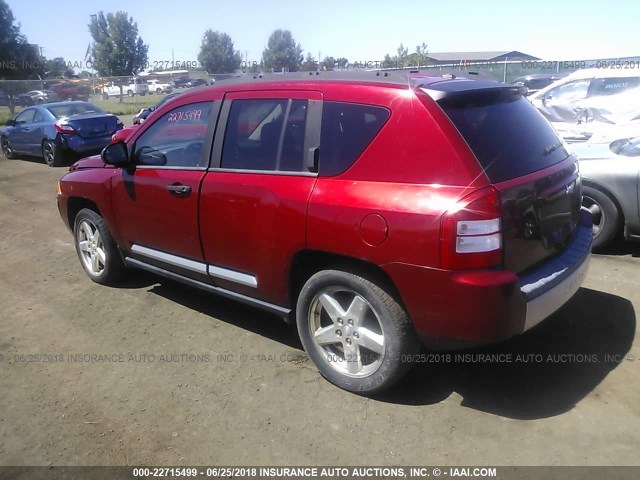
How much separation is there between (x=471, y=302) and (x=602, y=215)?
332 cm

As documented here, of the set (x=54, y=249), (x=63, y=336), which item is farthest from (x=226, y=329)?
(x=54, y=249)

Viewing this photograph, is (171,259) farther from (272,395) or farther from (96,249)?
(272,395)

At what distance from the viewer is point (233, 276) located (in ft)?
12.2

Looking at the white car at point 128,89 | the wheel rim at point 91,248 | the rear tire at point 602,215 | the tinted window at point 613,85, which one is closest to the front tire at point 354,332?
the wheel rim at point 91,248

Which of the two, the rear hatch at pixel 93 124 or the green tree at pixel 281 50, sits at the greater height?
the green tree at pixel 281 50

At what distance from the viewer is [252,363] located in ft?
12.1

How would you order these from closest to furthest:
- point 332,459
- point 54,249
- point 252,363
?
point 332,459 → point 252,363 → point 54,249

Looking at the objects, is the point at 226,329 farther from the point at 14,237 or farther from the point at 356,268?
the point at 14,237

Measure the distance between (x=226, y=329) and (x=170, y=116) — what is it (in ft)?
5.53

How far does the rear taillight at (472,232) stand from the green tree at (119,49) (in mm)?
63155

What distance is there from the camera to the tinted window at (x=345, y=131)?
9.96ft

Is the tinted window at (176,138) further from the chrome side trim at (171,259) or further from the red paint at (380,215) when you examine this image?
the chrome side trim at (171,259)

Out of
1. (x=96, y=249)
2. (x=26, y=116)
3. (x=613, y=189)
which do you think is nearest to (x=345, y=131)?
(x=96, y=249)

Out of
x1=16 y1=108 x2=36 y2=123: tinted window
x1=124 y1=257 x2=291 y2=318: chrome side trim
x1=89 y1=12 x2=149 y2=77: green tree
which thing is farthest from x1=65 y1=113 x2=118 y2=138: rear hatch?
x1=89 y1=12 x2=149 y2=77: green tree
